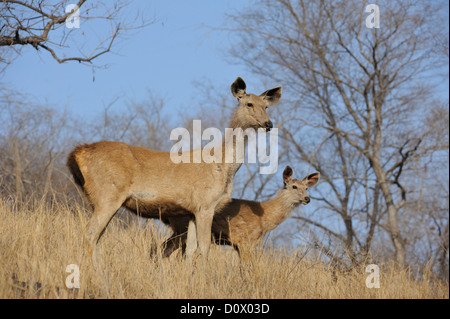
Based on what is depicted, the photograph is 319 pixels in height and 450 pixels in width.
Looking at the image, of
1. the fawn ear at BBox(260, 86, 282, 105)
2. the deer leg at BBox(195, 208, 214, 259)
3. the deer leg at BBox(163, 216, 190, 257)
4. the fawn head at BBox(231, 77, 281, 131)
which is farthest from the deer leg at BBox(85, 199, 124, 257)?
the fawn ear at BBox(260, 86, 282, 105)

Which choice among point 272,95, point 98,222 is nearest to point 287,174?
point 272,95

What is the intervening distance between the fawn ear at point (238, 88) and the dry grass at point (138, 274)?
268 cm

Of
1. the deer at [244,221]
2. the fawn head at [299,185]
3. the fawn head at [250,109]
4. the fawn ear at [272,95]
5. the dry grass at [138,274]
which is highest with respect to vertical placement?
the fawn ear at [272,95]

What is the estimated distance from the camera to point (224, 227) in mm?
10484

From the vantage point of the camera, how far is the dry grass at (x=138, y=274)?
23.4 feet

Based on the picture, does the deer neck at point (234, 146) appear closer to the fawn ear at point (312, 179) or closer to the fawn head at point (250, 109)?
the fawn head at point (250, 109)

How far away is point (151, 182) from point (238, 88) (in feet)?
7.68

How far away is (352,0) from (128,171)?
49.7ft

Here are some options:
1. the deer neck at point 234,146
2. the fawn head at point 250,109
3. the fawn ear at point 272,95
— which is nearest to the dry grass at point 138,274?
the deer neck at point 234,146

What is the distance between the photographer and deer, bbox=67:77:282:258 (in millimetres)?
8359

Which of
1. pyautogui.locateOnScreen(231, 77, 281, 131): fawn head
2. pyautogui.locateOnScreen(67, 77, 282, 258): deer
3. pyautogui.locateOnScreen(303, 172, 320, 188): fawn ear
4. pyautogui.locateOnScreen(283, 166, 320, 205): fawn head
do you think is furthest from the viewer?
pyautogui.locateOnScreen(303, 172, 320, 188): fawn ear

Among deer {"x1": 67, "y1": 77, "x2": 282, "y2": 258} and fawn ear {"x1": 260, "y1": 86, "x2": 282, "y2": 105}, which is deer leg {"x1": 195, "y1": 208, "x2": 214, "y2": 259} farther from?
fawn ear {"x1": 260, "y1": 86, "x2": 282, "y2": 105}

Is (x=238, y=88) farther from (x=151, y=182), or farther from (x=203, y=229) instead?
(x=203, y=229)

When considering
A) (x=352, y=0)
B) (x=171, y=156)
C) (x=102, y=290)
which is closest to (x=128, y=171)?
(x=171, y=156)
